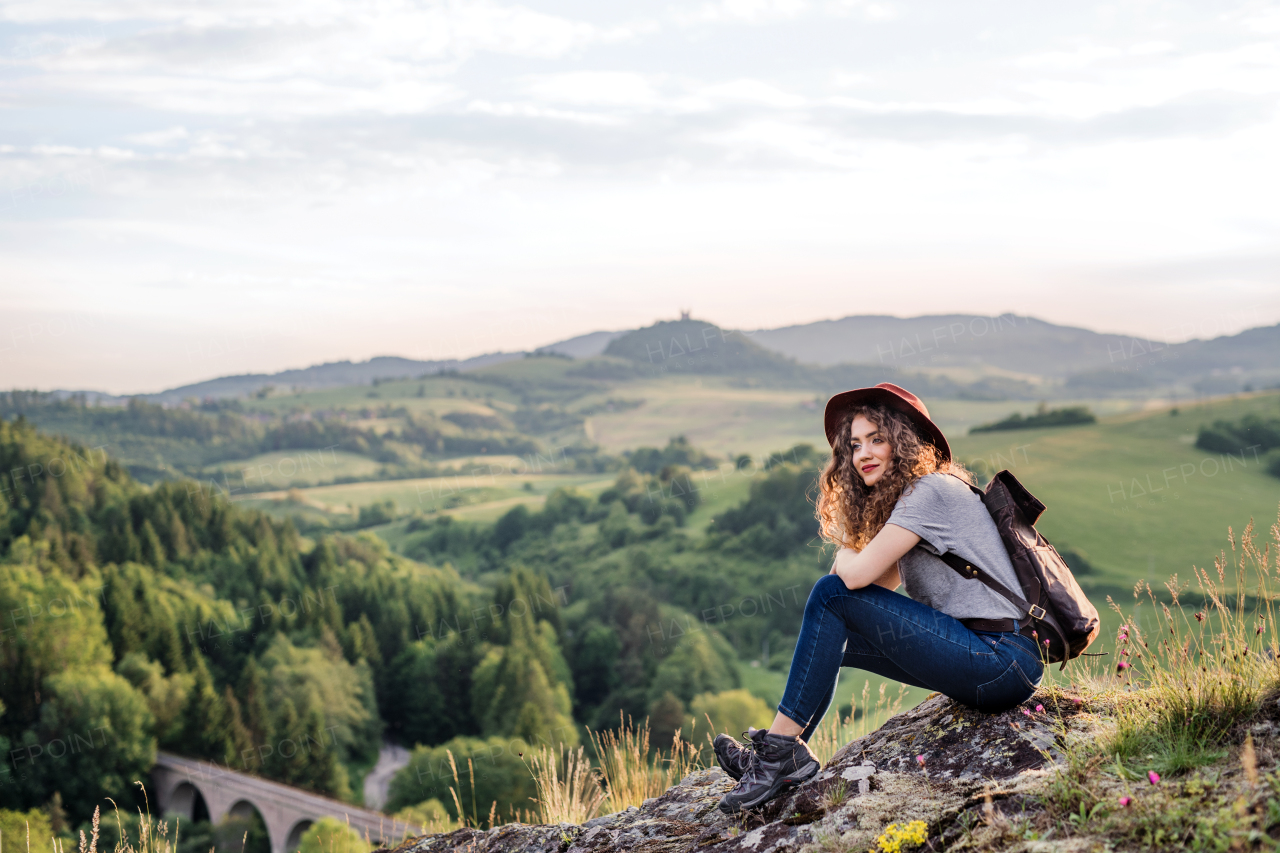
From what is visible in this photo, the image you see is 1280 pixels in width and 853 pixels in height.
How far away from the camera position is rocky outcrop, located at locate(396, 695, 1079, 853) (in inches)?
120

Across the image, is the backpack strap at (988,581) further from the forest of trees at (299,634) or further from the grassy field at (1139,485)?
the grassy field at (1139,485)

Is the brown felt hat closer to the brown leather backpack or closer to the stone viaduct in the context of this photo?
the brown leather backpack

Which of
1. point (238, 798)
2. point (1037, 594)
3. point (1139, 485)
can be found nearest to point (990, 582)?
point (1037, 594)

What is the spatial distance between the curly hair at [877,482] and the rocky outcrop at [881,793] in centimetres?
88

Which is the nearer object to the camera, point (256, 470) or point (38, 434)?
point (38, 434)

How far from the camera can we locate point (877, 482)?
3686 millimetres

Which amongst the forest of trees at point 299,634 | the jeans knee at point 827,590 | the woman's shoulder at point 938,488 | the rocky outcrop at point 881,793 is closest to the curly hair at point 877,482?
the woman's shoulder at point 938,488

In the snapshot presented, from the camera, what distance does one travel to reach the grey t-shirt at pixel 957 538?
10.9 ft

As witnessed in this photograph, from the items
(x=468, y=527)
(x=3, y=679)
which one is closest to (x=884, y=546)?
(x=3, y=679)

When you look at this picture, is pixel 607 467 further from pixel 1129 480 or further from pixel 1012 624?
pixel 1012 624

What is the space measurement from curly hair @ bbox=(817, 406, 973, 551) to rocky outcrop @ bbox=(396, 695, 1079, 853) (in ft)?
2.89

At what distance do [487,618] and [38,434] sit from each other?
1894 inches

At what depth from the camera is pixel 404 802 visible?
4081 cm

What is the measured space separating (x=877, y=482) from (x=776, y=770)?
132 cm
